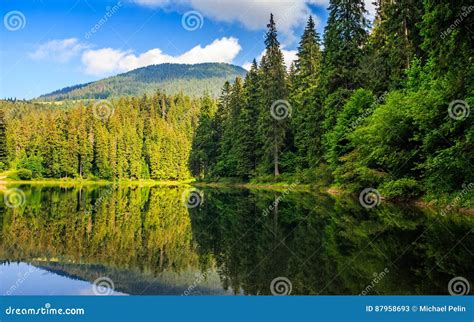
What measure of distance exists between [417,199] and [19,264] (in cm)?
2009

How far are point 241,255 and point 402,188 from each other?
15.1 meters

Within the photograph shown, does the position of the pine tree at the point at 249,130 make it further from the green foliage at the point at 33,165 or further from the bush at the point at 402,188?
the green foliage at the point at 33,165

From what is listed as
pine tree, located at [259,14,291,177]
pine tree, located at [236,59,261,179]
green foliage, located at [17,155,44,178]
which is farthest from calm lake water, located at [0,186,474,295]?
green foliage, located at [17,155,44,178]

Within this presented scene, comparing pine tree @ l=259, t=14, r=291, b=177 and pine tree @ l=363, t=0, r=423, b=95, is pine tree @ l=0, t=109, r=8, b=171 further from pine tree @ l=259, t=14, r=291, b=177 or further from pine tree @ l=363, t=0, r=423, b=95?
pine tree @ l=363, t=0, r=423, b=95

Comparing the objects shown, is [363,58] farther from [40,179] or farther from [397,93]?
[40,179]

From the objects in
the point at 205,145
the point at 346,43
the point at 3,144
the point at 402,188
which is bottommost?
the point at 402,188

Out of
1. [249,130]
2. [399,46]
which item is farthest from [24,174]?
[399,46]

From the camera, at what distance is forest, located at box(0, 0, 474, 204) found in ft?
57.0

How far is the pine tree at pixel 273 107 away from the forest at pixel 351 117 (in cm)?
14

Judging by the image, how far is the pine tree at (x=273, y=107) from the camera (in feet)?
163

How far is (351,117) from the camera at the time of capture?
32156 millimetres

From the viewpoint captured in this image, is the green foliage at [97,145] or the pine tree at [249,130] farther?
the green foliage at [97,145]

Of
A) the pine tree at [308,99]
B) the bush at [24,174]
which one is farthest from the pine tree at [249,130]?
the bush at [24,174]

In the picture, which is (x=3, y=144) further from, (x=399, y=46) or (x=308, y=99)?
(x=399, y=46)
